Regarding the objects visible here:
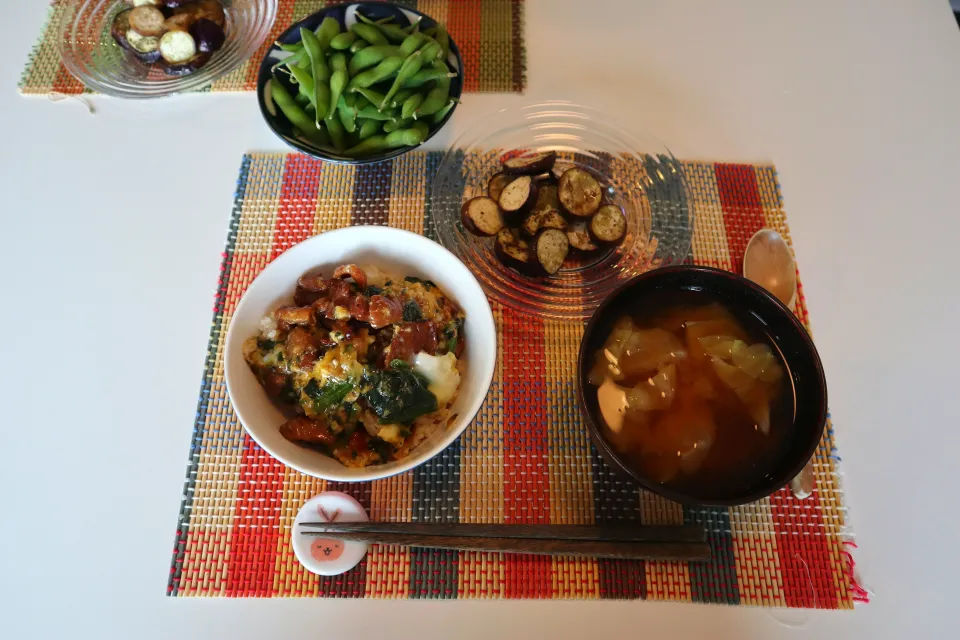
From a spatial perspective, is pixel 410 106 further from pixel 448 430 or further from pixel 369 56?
pixel 448 430

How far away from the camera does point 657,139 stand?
5.65 ft

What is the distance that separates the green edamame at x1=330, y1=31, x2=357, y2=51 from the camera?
67.1 inches

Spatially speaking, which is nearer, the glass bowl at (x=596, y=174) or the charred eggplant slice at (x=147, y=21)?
the glass bowl at (x=596, y=174)

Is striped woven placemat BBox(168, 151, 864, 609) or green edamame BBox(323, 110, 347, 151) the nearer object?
striped woven placemat BBox(168, 151, 864, 609)

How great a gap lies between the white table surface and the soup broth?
425mm

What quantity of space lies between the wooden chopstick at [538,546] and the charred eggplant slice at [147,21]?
1880 mm

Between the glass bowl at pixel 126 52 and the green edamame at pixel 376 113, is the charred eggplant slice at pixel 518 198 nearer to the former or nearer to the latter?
the green edamame at pixel 376 113

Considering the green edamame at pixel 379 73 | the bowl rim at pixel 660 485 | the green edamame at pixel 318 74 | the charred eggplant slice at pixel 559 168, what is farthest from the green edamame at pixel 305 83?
the bowl rim at pixel 660 485

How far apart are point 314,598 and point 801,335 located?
1354 millimetres

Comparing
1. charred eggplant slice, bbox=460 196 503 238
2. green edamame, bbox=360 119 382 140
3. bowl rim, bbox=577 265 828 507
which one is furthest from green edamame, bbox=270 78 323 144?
bowl rim, bbox=577 265 828 507

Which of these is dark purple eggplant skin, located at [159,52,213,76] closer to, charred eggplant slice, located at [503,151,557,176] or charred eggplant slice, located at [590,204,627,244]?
charred eggplant slice, located at [503,151,557,176]

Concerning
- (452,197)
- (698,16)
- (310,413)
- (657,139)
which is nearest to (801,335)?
(657,139)

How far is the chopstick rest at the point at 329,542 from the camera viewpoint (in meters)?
1.28

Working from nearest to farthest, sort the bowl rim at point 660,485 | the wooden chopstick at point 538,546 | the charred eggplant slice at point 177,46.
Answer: the bowl rim at point 660,485
the wooden chopstick at point 538,546
the charred eggplant slice at point 177,46
